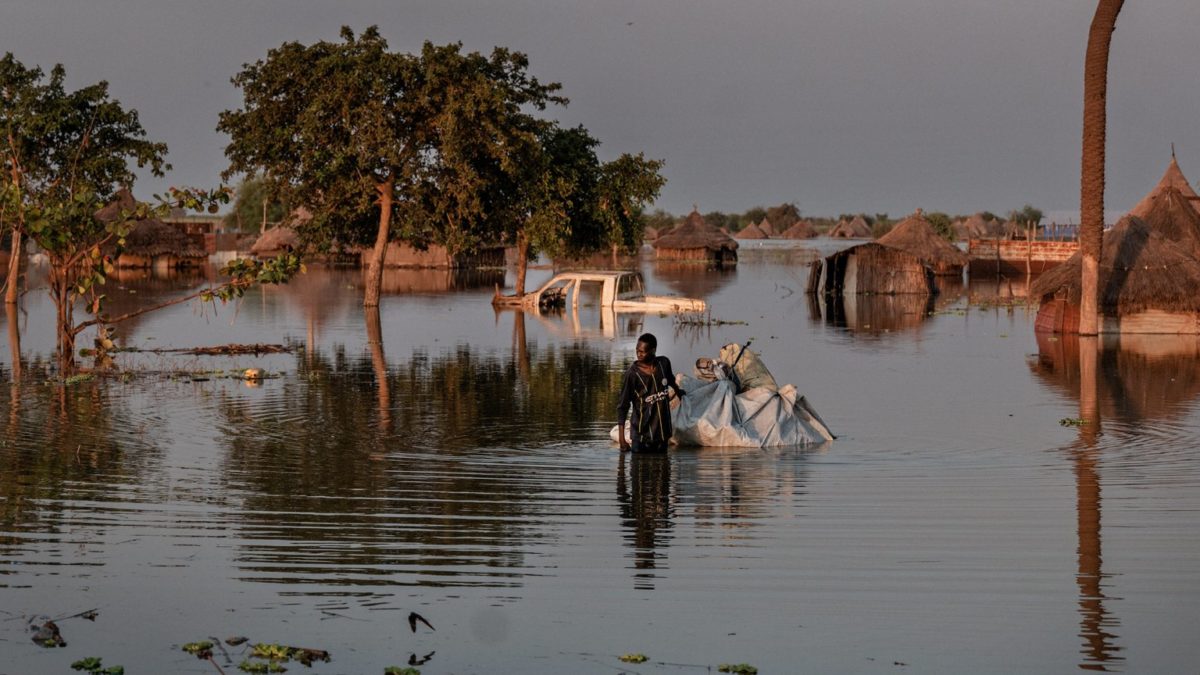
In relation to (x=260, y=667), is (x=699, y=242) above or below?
above

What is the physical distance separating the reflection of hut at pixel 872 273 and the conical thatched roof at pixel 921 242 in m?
9.57

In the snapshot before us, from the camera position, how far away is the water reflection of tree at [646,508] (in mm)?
9758

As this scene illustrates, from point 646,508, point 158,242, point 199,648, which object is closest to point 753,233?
point 158,242

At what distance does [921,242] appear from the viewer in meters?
60.6

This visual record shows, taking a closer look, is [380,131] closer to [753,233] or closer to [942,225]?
[942,225]

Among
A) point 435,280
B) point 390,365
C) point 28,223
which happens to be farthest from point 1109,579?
point 435,280

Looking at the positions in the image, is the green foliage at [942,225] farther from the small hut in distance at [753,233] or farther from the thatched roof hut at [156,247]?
the thatched roof hut at [156,247]

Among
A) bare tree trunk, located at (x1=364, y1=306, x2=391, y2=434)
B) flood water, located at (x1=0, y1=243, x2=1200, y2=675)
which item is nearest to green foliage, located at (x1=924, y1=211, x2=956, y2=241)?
bare tree trunk, located at (x1=364, y1=306, x2=391, y2=434)

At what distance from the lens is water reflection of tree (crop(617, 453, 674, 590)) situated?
9.76 metres

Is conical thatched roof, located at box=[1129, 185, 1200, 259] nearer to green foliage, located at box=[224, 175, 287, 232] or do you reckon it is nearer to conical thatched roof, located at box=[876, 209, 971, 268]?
conical thatched roof, located at box=[876, 209, 971, 268]

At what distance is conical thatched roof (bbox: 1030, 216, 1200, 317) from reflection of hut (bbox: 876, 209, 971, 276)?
2777cm

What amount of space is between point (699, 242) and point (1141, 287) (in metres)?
52.9

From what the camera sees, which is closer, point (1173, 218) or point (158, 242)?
point (1173, 218)

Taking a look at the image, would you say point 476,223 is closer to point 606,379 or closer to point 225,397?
point 606,379
